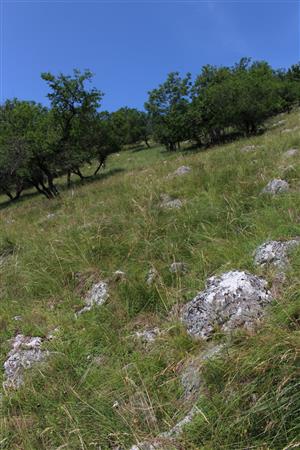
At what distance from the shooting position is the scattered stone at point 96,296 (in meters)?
4.10

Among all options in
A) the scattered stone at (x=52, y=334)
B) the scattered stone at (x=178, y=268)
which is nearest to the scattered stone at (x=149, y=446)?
the scattered stone at (x=52, y=334)

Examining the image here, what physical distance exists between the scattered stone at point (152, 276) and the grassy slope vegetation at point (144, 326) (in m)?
0.10

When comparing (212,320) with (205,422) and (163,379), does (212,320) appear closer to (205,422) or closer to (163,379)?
(163,379)

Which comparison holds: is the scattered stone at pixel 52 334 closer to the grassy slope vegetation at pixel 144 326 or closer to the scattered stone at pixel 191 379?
the grassy slope vegetation at pixel 144 326

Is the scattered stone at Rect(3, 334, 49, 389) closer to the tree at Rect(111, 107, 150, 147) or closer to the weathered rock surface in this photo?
the weathered rock surface

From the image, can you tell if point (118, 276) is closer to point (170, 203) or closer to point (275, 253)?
point (275, 253)

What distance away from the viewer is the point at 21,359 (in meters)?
3.42

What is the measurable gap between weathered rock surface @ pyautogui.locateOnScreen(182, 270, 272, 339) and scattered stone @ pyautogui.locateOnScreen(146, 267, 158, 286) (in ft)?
2.87

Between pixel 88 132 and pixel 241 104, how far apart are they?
13455 millimetres

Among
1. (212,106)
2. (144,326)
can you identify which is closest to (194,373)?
(144,326)

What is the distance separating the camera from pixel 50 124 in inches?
830

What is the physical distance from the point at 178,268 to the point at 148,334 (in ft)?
3.43

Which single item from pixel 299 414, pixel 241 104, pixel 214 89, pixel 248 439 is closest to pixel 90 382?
pixel 248 439

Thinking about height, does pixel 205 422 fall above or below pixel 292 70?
below
